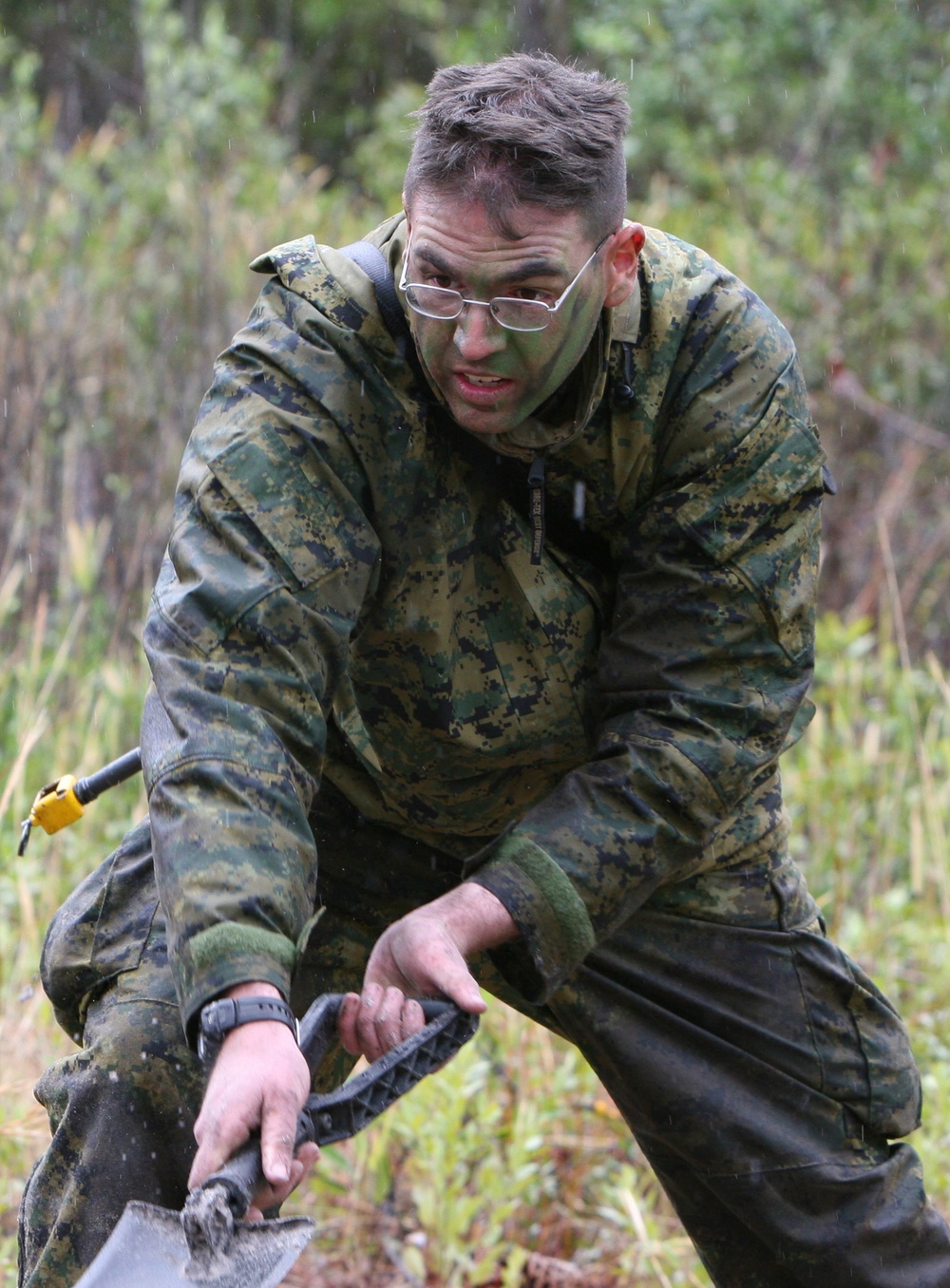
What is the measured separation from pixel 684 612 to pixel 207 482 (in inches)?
34.8

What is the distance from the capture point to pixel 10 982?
13.3 feet

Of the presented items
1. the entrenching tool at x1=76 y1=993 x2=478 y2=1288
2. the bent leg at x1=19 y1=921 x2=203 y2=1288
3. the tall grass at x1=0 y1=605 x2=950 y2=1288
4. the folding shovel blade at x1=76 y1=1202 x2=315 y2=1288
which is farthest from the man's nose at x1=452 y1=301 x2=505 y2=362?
the tall grass at x1=0 y1=605 x2=950 y2=1288

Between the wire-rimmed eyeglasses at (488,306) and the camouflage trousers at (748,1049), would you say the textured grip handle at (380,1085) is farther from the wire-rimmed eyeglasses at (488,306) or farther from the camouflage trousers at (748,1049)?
the wire-rimmed eyeglasses at (488,306)

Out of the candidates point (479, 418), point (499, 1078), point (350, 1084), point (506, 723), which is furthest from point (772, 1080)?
point (479, 418)

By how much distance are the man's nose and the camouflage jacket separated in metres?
0.16

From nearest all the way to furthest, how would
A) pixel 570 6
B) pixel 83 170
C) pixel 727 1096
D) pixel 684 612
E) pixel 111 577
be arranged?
pixel 684 612 → pixel 727 1096 → pixel 111 577 → pixel 83 170 → pixel 570 6

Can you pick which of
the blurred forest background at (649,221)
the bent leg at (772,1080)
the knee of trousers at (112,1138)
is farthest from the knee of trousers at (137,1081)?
the blurred forest background at (649,221)

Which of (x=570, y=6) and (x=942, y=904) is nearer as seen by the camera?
(x=942, y=904)

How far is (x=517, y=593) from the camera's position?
279 centimetres

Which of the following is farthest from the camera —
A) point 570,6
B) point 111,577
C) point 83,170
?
point 570,6

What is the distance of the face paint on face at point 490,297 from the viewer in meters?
2.41

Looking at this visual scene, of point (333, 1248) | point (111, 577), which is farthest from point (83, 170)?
point (333, 1248)

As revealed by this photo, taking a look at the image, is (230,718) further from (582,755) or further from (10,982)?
(10,982)

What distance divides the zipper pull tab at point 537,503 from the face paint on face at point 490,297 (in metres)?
0.13
